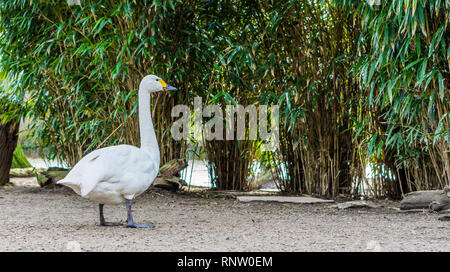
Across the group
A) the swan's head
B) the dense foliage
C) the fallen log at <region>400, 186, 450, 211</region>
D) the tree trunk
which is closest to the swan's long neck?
the swan's head

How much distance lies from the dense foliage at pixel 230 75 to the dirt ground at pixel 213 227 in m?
0.66

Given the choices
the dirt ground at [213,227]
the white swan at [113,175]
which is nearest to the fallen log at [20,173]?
the dirt ground at [213,227]

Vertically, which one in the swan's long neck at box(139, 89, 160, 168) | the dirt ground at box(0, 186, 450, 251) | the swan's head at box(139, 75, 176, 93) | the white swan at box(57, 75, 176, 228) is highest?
the swan's head at box(139, 75, 176, 93)

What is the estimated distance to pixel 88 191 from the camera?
2727 mm

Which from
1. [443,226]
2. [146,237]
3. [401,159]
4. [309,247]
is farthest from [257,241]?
[401,159]

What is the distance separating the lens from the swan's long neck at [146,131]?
3.18 meters

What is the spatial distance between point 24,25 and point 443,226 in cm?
396

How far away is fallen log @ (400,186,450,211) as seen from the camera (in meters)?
3.67

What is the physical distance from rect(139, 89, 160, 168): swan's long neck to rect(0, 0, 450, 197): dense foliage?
910 mm

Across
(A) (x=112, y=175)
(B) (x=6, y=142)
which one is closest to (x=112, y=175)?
(A) (x=112, y=175)

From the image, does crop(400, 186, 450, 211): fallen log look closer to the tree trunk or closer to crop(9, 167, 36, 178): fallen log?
the tree trunk

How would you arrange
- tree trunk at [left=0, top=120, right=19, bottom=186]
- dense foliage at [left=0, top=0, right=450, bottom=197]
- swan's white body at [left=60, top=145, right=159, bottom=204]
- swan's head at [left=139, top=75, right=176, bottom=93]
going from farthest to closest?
tree trunk at [left=0, top=120, right=19, bottom=186] < dense foliage at [left=0, top=0, right=450, bottom=197] < swan's head at [left=139, top=75, right=176, bottom=93] < swan's white body at [left=60, top=145, right=159, bottom=204]

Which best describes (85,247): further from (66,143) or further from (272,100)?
(66,143)
